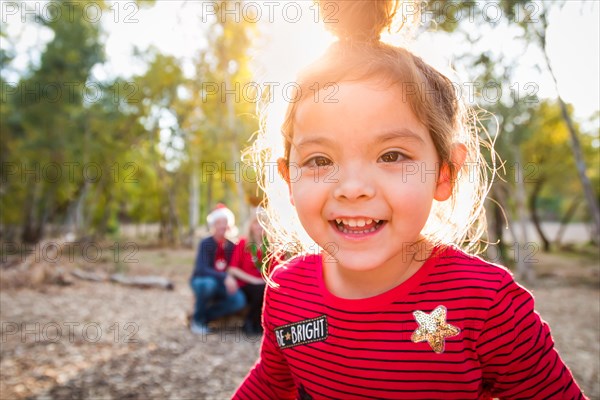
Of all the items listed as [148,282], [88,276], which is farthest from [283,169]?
[88,276]

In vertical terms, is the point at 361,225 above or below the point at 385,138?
below

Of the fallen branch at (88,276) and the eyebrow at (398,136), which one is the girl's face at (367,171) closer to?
the eyebrow at (398,136)

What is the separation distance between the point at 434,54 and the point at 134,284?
1029cm

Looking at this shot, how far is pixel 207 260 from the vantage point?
21.0ft

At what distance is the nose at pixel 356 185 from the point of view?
3.78ft

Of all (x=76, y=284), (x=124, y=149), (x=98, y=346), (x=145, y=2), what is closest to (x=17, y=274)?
(x=76, y=284)

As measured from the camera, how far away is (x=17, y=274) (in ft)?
30.4

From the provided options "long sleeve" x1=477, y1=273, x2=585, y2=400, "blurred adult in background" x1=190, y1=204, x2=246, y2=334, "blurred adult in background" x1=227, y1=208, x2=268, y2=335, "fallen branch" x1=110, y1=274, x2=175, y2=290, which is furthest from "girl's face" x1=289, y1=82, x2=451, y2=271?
"fallen branch" x1=110, y1=274, x2=175, y2=290

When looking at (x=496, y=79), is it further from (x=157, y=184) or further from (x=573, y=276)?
(x=157, y=184)

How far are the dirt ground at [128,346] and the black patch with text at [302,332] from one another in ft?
8.37

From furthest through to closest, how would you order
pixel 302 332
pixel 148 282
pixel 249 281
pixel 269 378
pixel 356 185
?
pixel 148 282 → pixel 249 281 → pixel 269 378 → pixel 302 332 → pixel 356 185

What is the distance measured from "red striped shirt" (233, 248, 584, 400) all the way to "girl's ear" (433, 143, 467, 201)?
0.64 feet

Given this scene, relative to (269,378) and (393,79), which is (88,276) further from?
(393,79)

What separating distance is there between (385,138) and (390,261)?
0.41m
